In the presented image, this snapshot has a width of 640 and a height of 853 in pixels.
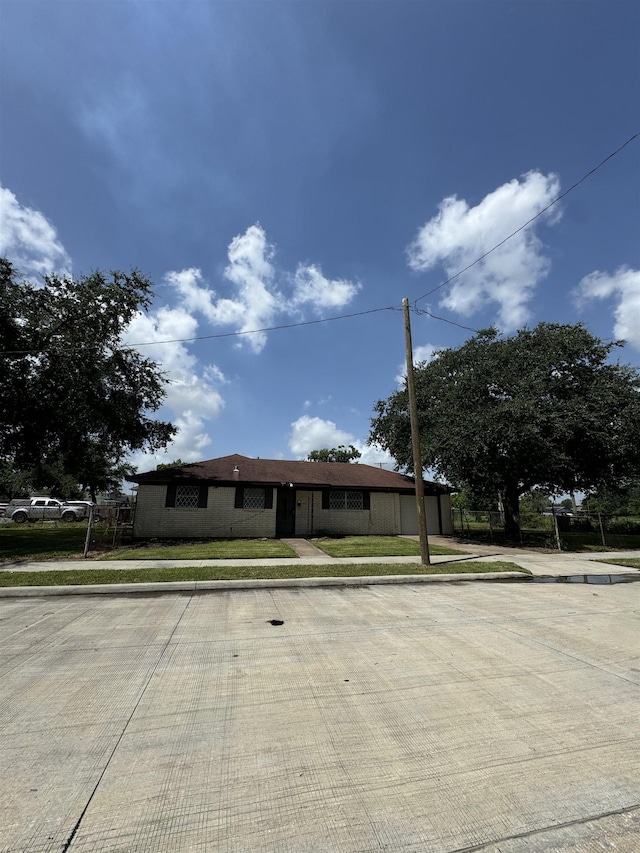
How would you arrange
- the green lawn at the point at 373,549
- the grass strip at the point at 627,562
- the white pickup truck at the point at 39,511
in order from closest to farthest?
1. the grass strip at the point at 627,562
2. the green lawn at the point at 373,549
3. the white pickup truck at the point at 39,511

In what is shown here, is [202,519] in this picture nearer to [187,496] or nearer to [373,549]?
[187,496]

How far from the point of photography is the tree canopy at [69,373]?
16.9 meters

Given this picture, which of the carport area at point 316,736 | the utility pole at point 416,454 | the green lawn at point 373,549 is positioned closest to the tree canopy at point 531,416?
the green lawn at point 373,549

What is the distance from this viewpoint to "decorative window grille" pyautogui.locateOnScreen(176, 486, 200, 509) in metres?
18.4

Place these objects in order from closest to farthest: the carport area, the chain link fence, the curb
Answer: the carport area < the curb < the chain link fence

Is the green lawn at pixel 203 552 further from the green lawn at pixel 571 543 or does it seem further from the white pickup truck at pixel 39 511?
the white pickup truck at pixel 39 511

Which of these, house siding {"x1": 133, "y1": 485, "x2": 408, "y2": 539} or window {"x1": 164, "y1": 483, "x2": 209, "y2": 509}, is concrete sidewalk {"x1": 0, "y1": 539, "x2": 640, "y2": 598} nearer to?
house siding {"x1": 133, "y1": 485, "x2": 408, "y2": 539}

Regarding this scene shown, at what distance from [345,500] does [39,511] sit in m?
25.2

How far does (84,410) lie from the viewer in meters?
17.6

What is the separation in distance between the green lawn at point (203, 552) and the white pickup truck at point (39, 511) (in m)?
21.1

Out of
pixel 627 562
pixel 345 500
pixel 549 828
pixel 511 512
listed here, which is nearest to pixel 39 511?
pixel 345 500

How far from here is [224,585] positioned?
8.41 m

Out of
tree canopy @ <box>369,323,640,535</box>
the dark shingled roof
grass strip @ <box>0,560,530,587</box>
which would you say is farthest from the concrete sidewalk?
the dark shingled roof

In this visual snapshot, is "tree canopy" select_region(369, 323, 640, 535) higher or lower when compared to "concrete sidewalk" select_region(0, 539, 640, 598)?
higher
